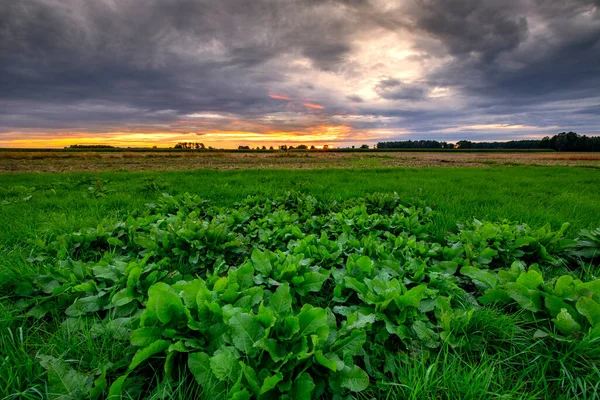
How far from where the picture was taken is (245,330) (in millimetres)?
1584

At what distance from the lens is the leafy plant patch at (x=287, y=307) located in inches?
59.1

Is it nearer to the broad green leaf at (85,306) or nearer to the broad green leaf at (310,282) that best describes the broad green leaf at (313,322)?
the broad green leaf at (310,282)

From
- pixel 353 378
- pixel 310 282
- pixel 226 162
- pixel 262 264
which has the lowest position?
pixel 353 378

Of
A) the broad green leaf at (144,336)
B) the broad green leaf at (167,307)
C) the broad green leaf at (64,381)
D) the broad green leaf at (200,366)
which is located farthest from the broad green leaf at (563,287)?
the broad green leaf at (64,381)

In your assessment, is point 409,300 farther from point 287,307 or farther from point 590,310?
point 590,310

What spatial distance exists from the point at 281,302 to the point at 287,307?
53mm

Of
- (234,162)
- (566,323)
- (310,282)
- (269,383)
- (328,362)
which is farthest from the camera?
(234,162)

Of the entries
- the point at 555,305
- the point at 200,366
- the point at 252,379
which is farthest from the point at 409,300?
the point at 200,366

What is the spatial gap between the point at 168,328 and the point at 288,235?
7.50 feet

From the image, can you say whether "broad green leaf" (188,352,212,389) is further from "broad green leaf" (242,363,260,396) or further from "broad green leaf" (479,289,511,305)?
"broad green leaf" (479,289,511,305)

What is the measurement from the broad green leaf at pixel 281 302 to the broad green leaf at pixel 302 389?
0.43 m

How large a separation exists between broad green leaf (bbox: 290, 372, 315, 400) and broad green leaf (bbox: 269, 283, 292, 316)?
0.43m

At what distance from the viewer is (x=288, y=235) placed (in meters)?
3.84

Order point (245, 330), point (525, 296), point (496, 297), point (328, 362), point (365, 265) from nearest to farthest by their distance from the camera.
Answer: point (328, 362) < point (245, 330) < point (525, 296) < point (496, 297) < point (365, 265)
